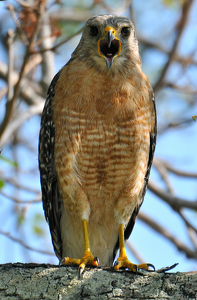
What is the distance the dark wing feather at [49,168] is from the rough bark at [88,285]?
5.07 feet

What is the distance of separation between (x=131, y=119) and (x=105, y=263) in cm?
211

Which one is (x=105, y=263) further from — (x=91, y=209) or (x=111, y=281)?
(x=111, y=281)

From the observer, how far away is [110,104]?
4996 mm

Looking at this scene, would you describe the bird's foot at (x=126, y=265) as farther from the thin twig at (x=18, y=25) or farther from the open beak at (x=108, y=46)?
the thin twig at (x=18, y=25)

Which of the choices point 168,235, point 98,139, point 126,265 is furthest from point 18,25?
point 168,235

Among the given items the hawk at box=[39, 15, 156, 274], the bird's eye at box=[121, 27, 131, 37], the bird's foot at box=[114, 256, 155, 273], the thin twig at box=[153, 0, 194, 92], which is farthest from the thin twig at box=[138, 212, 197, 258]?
the bird's eye at box=[121, 27, 131, 37]

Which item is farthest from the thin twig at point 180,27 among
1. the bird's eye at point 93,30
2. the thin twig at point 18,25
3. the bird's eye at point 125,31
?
the thin twig at point 18,25

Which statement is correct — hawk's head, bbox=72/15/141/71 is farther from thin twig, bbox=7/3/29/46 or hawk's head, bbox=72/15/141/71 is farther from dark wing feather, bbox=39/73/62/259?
thin twig, bbox=7/3/29/46

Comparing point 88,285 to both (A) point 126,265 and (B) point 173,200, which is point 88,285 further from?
(B) point 173,200

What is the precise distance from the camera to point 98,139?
4914mm

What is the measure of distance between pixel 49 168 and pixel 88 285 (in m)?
1.86

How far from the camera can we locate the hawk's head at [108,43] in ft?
17.2

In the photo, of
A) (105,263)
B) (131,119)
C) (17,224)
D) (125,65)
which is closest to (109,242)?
(105,263)

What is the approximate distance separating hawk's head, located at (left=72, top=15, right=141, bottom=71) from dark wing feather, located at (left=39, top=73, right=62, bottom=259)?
55 centimetres
